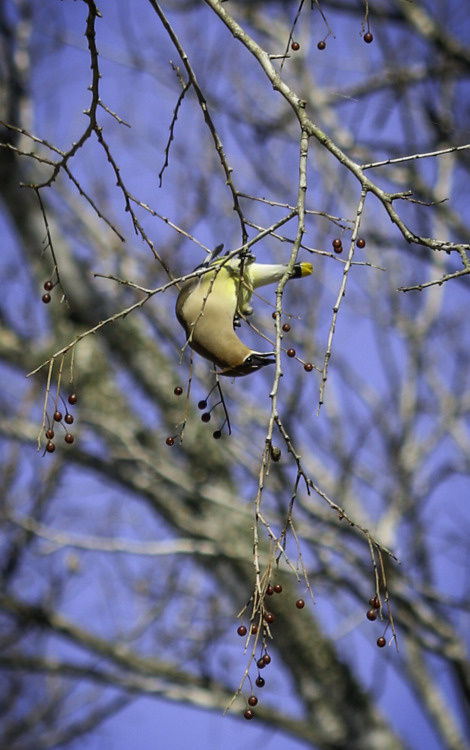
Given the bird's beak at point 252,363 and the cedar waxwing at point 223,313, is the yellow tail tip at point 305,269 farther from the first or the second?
the bird's beak at point 252,363

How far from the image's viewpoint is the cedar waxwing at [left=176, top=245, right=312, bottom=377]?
7.08ft

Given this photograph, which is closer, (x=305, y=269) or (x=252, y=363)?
(x=252, y=363)

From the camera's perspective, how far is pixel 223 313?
224 cm

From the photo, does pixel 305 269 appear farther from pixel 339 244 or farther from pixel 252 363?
pixel 252 363

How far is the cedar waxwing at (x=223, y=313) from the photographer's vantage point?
216 cm

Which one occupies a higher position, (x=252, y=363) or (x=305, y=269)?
(x=305, y=269)

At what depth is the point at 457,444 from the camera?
885cm

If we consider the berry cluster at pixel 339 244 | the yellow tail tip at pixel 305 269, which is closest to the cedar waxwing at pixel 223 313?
the yellow tail tip at pixel 305 269

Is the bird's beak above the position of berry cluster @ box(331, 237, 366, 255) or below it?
below

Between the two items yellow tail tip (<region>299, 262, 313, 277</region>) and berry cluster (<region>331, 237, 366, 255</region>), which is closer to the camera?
berry cluster (<region>331, 237, 366, 255</region>)

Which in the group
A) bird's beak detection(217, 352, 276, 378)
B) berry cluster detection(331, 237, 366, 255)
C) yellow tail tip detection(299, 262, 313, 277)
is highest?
yellow tail tip detection(299, 262, 313, 277)

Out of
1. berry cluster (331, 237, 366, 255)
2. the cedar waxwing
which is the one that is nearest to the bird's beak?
the cedar waxwing

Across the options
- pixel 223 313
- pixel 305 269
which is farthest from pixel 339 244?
pixel 223 313

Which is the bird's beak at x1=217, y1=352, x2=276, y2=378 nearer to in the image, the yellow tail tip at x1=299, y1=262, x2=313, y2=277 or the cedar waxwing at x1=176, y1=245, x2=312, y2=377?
the cedar waxwing at x1=176, y1=245, x2=312, y2=377
